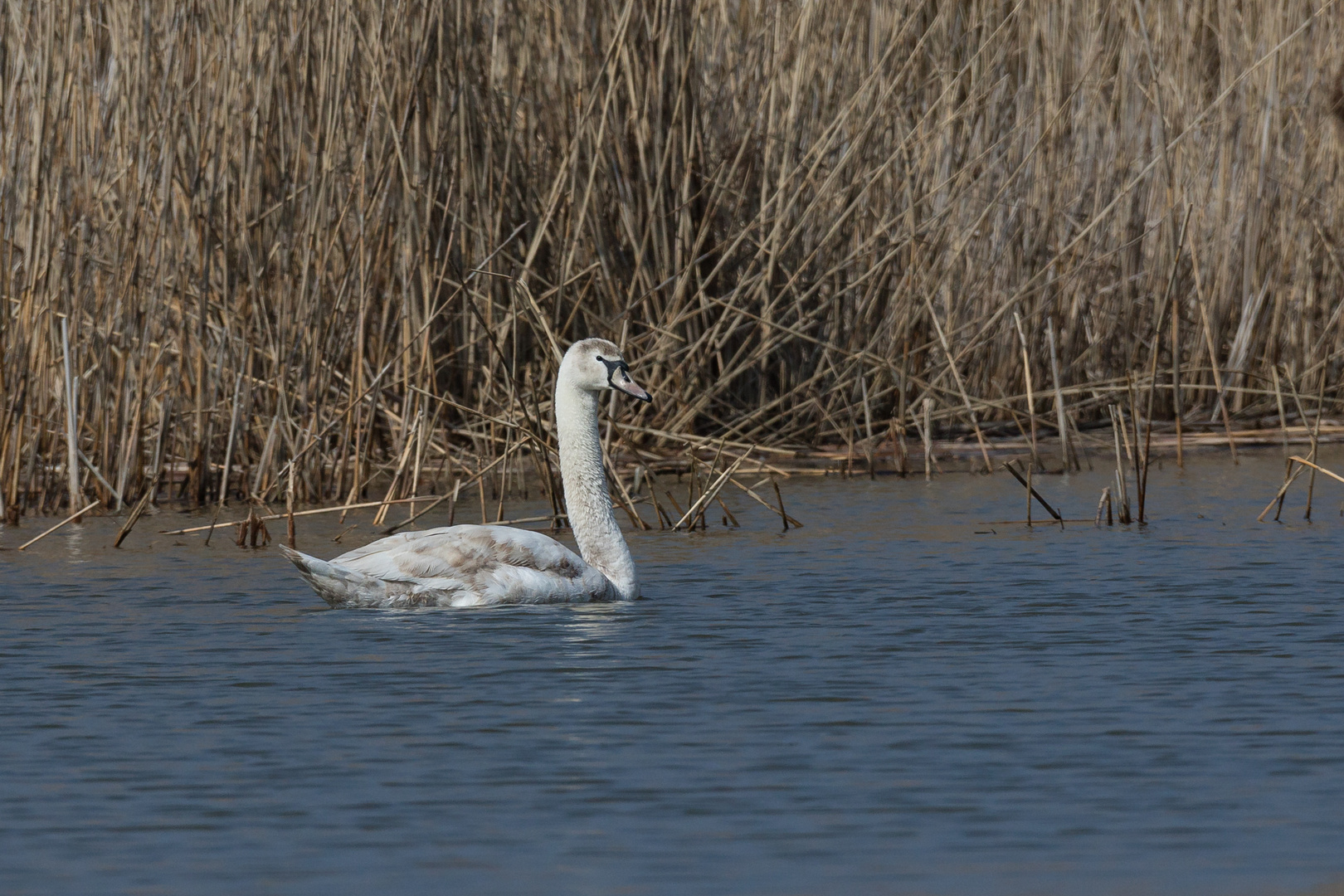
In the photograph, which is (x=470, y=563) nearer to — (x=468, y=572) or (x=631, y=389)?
(x=468, y=572)

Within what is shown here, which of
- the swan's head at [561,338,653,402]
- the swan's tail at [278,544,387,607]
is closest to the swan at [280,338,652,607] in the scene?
the swan's tail at [278,544,387,607]

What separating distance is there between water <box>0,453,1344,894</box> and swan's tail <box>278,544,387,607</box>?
0.26ft

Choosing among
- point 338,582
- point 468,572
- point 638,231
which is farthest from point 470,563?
point 638,231

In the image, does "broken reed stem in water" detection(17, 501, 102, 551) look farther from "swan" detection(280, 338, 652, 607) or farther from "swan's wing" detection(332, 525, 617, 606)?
"swan's wing" detection(332, 525, 617, 606)

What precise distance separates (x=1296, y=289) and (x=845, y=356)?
11.3 ft

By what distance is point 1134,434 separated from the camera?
34.3 feet

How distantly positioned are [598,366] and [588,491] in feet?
1.66

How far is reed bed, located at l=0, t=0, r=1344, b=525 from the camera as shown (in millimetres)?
10438

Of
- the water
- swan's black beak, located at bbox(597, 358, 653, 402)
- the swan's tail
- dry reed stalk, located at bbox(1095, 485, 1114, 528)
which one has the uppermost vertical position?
swan's black beak, located at bbox(597, 358, 653, 402)

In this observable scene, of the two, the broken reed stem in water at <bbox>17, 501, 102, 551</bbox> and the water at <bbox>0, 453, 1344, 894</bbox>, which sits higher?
the broken reed stem in water at <bbox>17, 501, 102, 551</bbox>

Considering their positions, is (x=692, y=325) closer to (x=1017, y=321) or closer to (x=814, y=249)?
(x=814, y=249)

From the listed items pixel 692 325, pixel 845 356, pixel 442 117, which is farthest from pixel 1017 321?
pixel 442 117

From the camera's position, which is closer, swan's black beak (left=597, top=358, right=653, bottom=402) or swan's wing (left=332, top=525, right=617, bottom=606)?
swan's wing (left=332, top=525, right=617, bottom=606)

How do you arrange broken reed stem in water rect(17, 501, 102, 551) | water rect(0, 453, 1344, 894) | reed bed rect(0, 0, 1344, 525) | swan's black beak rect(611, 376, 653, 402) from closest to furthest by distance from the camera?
water rect(0, 453, 1344, 894)
swan's black beak rect(611, 376, 653, 402)
broken reed stem in water rect(17, 501, 102, 551)
reed bed rect(0, 0, 1344, 525)
